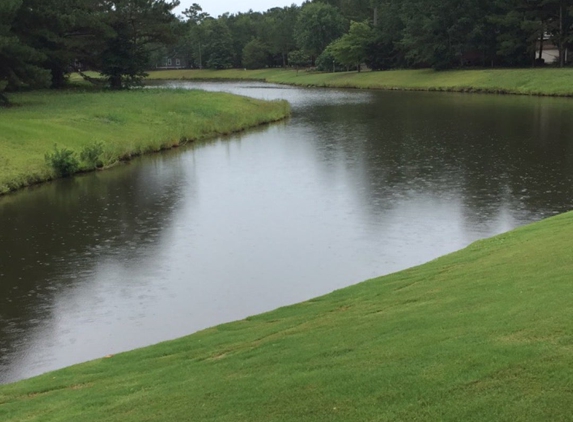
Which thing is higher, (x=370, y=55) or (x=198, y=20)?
(x=198, y=20)

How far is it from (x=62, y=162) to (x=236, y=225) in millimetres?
11994

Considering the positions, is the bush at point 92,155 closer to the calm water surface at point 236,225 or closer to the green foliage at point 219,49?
the calm water surface at point 236,225

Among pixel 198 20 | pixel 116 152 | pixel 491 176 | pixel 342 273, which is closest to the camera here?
pixel 342 273

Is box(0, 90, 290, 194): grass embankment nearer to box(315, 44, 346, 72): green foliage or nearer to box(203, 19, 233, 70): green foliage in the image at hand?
box(315, 44, 346, 72): green foliage

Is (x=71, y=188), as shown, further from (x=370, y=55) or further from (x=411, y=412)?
(x=370, y=55)

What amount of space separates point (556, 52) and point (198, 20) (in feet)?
394

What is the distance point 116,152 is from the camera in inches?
1435

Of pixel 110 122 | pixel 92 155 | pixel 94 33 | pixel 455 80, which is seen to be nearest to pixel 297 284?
pixel 92 155

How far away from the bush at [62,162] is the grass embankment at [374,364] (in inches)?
821

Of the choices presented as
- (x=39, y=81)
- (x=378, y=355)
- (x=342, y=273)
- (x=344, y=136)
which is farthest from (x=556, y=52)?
(x=378, y=355)

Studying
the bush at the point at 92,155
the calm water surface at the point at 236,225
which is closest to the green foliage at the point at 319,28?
the calm water surface at the point at 236,225

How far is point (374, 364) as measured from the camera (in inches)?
310

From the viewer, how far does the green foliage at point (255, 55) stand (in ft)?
470

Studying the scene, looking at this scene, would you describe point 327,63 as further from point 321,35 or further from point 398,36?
point 398,36
